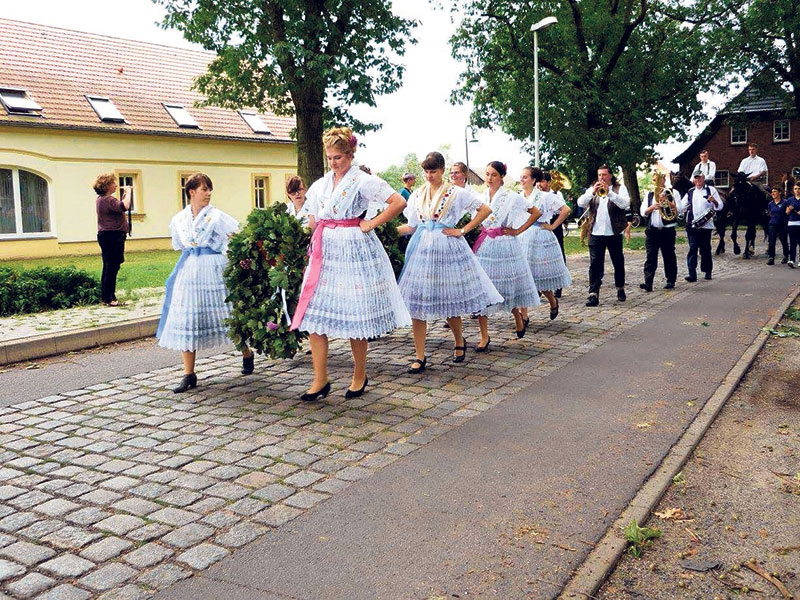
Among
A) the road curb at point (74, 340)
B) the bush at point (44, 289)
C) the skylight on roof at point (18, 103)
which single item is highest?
the skylight on roof at point (18, 103)

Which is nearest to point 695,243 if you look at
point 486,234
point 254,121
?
point 486,234

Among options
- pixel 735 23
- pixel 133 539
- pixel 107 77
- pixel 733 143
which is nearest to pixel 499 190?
pixel 133 539

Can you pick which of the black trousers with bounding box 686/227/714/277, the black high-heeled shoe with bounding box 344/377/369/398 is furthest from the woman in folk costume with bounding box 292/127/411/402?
the black trousers with bounding box 686/227/714/277

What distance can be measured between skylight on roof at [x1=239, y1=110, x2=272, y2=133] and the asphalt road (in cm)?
2971

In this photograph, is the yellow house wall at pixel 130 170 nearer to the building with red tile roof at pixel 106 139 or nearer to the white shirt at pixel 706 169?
the building with red tile roof at pixel 106 139

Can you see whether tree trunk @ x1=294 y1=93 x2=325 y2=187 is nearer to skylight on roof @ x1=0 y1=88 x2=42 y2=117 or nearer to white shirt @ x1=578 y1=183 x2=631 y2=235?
white shirt @ x1=578 y1=183 x2=631 y2=235

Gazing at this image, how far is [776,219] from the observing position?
19.6 meters

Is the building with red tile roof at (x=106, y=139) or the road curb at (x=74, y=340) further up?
the building with red tile roof at (x=106, y=139)

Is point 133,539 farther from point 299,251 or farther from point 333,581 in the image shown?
point 299,251

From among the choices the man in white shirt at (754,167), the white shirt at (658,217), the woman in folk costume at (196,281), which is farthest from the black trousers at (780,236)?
the woman in folk costume at (196,281)

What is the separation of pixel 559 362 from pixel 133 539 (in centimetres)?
539

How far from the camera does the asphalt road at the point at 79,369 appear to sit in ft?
25.2

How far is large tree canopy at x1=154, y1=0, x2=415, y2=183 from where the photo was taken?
21828mm

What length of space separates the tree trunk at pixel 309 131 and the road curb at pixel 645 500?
15.3 meters
